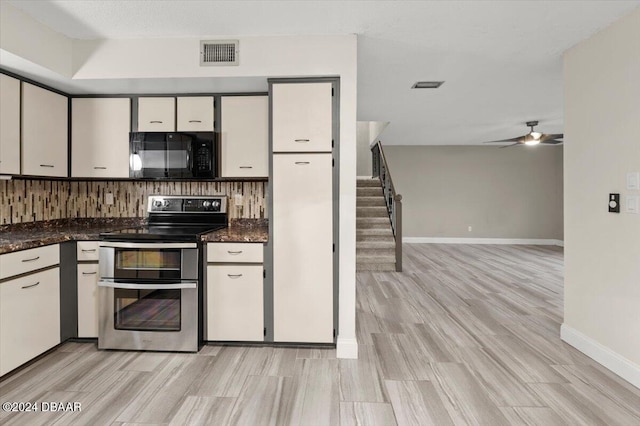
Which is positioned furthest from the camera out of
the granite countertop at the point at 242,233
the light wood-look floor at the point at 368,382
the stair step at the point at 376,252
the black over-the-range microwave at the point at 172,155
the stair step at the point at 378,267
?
the stair step at the point at 376,252

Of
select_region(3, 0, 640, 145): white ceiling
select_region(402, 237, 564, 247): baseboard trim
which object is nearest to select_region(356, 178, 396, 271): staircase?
select_region(402, 237, 564, 247): baseboard trim

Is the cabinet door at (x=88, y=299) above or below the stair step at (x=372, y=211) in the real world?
below

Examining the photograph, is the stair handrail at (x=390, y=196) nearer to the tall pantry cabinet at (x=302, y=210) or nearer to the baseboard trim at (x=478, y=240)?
the baseboard trim at (x=478, y=240)

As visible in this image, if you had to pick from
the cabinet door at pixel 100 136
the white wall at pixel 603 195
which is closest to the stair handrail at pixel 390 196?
the white wall at pixel 603 195

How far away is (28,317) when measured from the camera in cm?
253

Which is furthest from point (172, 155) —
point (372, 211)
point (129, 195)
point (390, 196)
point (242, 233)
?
point (390, 196)

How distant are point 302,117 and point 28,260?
219cm

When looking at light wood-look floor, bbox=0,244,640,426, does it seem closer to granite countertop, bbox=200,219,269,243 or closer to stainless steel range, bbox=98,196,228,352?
stainless steel range, bbox=98,196,228,352

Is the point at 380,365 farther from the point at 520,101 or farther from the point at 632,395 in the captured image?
the point at 520,101

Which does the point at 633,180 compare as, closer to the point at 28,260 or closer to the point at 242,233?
the point at 242,233

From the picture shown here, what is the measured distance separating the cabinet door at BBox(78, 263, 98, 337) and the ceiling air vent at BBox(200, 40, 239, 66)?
188 cm

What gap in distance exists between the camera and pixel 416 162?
30.5 feet

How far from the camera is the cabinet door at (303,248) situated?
9.29 ft

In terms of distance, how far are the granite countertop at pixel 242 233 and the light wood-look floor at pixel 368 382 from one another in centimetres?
88
